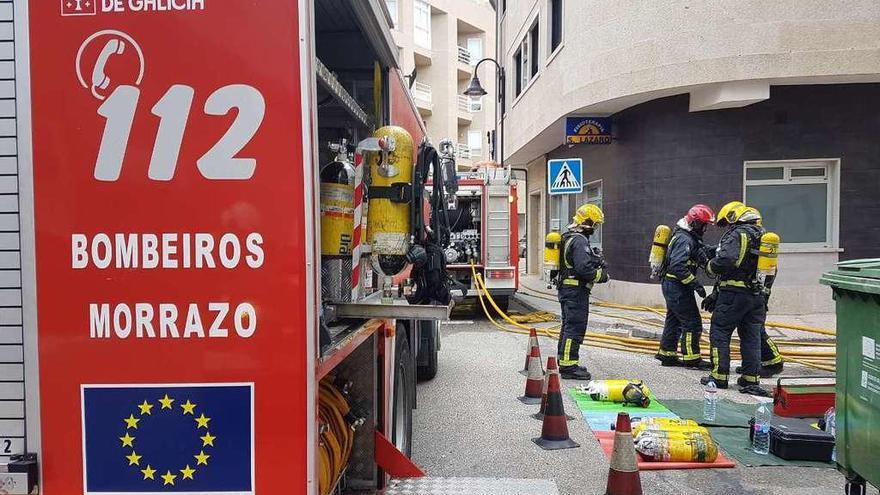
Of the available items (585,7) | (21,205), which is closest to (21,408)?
(21,205)

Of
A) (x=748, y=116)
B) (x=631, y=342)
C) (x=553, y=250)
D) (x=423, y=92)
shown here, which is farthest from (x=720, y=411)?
(x=423, y=92)

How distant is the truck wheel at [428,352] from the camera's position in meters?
6.55

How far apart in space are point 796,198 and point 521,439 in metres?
9.42

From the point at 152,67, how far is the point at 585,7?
13.2 meters

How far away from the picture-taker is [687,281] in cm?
749

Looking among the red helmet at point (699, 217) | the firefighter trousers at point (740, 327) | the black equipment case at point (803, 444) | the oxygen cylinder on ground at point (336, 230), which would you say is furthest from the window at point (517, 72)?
the oxygen cylinder on ground at point (336, 230)

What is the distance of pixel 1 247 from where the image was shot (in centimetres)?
183

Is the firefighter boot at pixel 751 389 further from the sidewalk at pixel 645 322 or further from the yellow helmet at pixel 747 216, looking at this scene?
the sidewalk at pixel 645 322

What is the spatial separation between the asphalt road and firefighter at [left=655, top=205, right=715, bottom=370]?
0.37 m

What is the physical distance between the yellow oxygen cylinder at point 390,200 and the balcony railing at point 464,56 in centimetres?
3854

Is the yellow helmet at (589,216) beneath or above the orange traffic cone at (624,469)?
above

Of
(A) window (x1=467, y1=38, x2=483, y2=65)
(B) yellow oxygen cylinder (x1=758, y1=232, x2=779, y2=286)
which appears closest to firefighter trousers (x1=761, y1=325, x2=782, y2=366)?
(B) yellow oxygen cylinder (x1=758, y1=232, x2=779, y2=286)

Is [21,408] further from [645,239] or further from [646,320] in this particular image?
[645,239]

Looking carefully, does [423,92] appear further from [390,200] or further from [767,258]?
[390,200]
